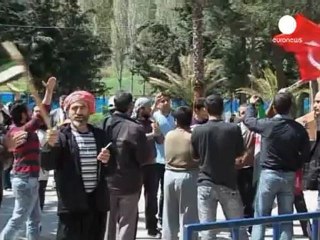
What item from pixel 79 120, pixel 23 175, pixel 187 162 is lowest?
pixel 23 175

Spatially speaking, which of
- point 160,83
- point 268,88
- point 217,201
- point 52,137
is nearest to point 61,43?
point 160,83

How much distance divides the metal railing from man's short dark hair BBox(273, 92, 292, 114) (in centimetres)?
248

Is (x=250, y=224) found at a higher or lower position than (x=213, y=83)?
higher

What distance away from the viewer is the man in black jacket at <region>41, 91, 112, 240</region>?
6.29m

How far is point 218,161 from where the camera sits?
7500 millimetres

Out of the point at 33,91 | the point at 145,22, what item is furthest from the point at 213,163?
the point at 145,22

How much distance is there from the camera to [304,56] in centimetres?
872

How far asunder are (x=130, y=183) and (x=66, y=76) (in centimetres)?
2854

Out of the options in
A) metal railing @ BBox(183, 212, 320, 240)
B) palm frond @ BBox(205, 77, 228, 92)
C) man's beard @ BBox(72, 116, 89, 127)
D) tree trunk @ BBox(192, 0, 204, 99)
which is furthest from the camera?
palm frond @ BBox(205, 77, 228, 92)

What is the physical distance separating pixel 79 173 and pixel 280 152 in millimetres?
2345

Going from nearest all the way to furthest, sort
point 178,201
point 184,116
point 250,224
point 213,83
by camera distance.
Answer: point 250,224 → point 184,116 → point 178,201 → point 213,83

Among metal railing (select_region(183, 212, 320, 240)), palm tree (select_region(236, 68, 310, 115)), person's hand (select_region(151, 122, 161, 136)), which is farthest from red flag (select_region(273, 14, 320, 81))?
palm tree (select_region(236, 68, 310, 115))

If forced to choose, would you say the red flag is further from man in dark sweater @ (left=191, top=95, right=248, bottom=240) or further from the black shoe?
the black shoe

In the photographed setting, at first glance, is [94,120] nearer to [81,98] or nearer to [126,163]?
[126,163]
